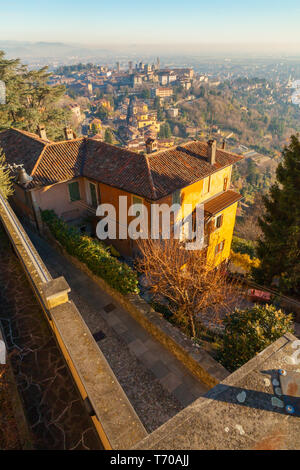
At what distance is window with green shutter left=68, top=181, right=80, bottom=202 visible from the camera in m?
19.7

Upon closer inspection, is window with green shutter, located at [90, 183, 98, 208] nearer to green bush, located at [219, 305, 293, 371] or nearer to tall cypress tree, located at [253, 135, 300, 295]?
tall cypress tree, located at [253, 135, 300, 295]

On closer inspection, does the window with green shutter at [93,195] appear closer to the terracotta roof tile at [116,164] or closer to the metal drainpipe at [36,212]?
the terracotta roof tile at [116,164]

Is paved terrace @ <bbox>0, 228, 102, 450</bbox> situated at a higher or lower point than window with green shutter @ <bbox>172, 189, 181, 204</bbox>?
higher

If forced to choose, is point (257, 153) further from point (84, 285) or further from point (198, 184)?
point (84, 285)

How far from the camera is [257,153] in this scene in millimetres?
151375

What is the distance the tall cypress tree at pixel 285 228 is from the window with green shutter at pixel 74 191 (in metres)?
13.1

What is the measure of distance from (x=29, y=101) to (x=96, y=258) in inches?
1300

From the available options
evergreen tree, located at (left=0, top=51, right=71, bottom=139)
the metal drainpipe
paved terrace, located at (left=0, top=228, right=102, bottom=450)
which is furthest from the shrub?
evergreen tree, located at (left=0, top=51, right=71, bottom=139)

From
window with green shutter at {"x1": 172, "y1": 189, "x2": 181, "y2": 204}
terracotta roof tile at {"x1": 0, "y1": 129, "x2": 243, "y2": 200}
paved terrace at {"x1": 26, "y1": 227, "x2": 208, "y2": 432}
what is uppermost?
terracotta roof tile at {"x1": 0, "y1": 129, "x2": 243, "y2": 200}

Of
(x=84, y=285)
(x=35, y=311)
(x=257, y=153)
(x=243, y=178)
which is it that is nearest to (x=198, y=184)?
(x=84, y=285)

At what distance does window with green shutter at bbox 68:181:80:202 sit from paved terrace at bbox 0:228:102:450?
11.4 meters

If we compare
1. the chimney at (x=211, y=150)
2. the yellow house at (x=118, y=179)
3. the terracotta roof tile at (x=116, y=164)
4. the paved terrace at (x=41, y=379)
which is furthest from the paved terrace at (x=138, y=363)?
the chimney at (x=211, y=150)

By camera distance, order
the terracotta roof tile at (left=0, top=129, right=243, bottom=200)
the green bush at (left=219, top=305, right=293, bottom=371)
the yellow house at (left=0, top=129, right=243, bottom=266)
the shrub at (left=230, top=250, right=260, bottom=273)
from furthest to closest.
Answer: the shrub at (left=230, top=250, right=260, bottom=273) < the yellow house at (left=0, top=129, right=243, bottom=266) < the terracotta roof tile at (left=0, top=129, right=243, bottom=200) < the green bush at (left=219, top=305, right=293, bottom=371)
